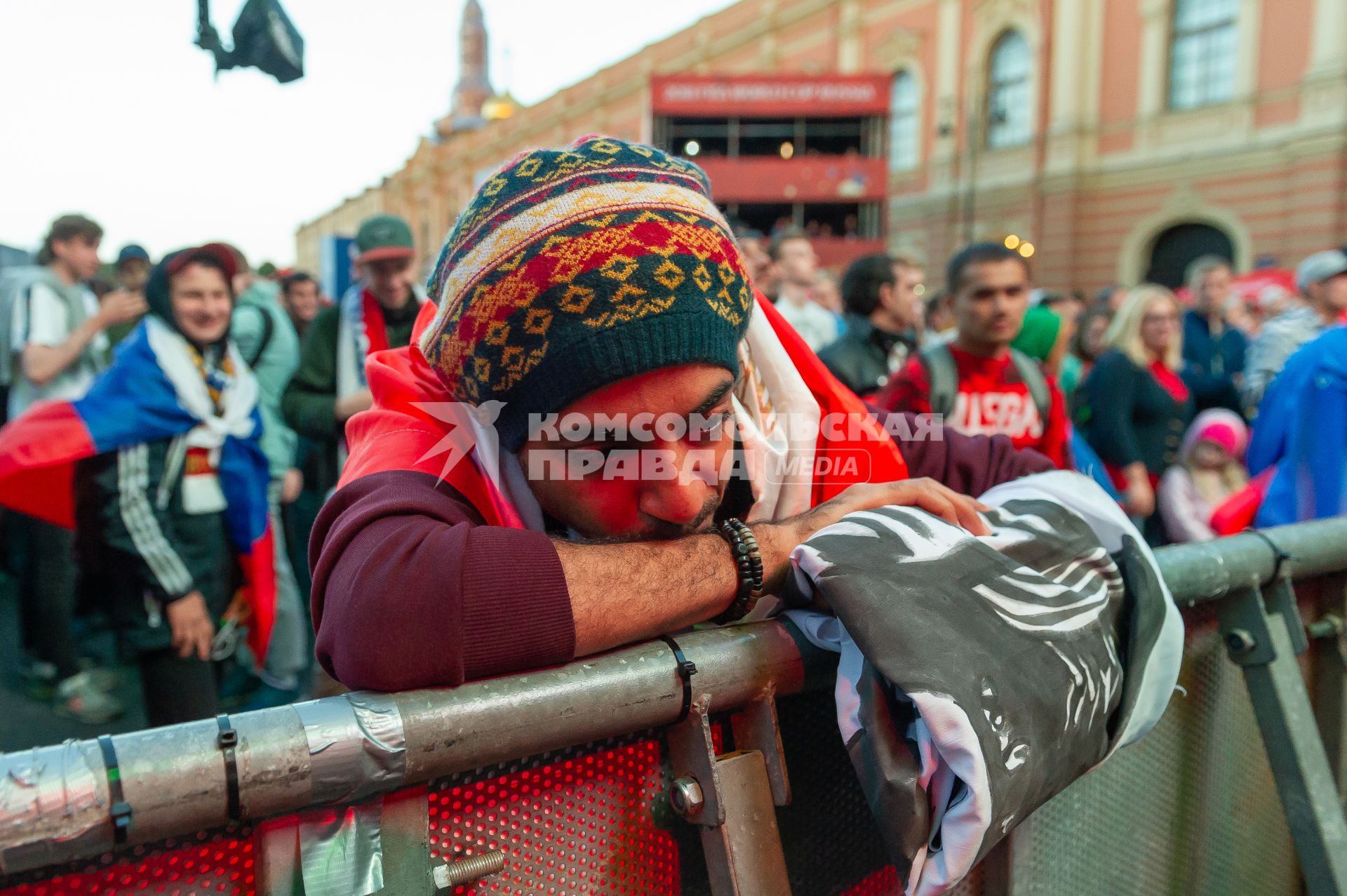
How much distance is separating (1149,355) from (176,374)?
473 centimetres

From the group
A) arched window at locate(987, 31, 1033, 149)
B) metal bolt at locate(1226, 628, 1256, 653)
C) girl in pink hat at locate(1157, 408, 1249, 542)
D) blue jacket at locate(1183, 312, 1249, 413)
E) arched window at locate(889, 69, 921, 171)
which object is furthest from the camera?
arched window at locate(889, 69, 921, 171)

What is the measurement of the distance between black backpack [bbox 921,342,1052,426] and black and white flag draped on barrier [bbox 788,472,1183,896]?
2371mm

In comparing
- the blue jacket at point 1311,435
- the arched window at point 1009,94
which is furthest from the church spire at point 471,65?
the blue jacket at point 1311,435

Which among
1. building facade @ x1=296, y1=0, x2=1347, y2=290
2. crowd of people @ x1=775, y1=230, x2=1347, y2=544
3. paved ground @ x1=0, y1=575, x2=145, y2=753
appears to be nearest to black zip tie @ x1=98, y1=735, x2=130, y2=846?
crowd of people @ x1=775, y1=230, x2=1347, y2=544

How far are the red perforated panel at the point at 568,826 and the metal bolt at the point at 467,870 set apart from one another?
0.05 feet

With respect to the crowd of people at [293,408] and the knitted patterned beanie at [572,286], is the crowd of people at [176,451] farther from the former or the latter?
the knitted patterned beanie at [572,286]

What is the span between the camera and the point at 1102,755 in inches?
44.8

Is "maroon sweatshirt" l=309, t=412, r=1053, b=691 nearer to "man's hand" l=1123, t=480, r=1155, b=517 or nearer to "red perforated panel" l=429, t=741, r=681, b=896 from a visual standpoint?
"red perforated panel" l=429, t=741, r=681, b=896

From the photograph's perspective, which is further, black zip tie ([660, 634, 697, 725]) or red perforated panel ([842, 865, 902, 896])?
red perforated panel ([842, 865, 902, 896])

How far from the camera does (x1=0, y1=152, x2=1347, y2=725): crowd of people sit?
288cm

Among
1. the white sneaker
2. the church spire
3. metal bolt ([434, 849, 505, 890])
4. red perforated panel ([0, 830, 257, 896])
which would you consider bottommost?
the white sneaker

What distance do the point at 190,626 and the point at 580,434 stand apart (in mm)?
2169

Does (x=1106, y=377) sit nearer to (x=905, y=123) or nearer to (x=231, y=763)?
(x=231, y=763)

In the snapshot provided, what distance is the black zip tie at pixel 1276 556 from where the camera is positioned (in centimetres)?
158
